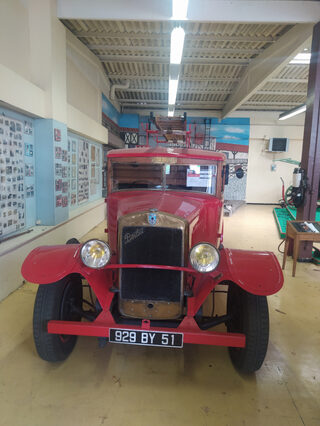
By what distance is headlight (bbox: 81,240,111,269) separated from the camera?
6.23 ft

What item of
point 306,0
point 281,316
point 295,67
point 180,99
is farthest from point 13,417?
point 180,99

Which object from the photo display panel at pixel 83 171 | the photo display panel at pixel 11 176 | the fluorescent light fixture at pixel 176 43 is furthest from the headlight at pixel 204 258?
the photo display panel at pixel 83 171

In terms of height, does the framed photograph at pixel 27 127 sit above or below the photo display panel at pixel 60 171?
above

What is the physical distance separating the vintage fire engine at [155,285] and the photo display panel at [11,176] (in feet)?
5.66

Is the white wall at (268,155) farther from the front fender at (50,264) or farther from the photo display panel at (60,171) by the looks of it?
the front fender at (50,264)

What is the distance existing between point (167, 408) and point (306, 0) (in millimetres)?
5701

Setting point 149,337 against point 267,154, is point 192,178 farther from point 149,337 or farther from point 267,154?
point 267,154

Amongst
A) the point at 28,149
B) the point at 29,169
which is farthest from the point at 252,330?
the point at 28,149

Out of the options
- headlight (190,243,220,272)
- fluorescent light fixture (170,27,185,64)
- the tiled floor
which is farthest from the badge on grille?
fluorescent light fixture (170,27,185,64)

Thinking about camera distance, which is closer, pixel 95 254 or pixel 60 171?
pixel 95 254

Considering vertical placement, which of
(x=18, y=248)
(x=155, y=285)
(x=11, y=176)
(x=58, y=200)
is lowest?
(x=18, y=248)

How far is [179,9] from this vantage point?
13.2 ft

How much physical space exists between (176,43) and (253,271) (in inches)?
183

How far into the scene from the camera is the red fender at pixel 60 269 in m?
1.95
